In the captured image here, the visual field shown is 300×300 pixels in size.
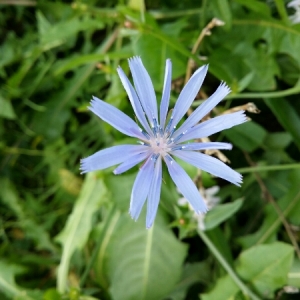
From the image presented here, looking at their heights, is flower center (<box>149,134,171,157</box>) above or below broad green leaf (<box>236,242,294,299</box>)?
above

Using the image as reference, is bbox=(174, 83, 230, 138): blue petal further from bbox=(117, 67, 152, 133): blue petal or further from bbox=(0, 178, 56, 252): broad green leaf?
bbox=(0, 178, 56, 252): broad green leaf

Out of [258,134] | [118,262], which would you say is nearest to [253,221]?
[258,134]

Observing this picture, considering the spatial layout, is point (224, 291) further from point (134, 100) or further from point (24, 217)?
point (24, 217)

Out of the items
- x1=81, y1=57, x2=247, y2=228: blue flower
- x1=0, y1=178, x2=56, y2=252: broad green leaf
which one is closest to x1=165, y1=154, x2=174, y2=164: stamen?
x1=81, y1=57, x2=247, y2=228: blue flower

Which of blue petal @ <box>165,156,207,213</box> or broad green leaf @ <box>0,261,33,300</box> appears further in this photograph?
broad green leaf @ <box>0,261,33,300</box>

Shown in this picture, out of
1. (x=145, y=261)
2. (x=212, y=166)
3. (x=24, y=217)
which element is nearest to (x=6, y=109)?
(x=24, y=217)
